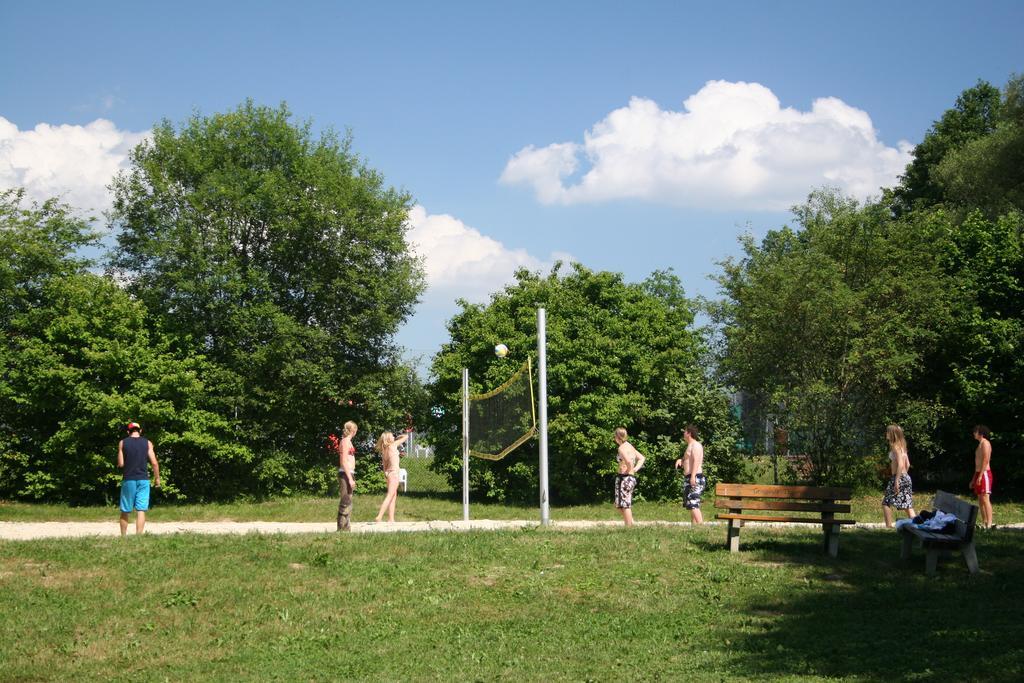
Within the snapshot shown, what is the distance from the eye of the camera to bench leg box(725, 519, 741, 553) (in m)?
12.8

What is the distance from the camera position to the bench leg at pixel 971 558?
453 inches

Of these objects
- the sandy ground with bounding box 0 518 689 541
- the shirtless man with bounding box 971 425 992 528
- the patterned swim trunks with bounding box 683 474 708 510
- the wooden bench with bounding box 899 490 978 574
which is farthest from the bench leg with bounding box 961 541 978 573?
the sandy ground with bounding box 0 518 689 541

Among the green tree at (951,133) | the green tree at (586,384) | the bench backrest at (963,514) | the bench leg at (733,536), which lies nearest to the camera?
the bench backrest at (963,514)

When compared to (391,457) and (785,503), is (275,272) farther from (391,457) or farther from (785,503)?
(785,503)

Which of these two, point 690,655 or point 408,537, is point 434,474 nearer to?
point 408,537

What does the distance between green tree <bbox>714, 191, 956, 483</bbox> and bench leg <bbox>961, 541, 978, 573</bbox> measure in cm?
1204

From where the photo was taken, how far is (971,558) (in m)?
11.5

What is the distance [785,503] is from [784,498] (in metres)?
0.15

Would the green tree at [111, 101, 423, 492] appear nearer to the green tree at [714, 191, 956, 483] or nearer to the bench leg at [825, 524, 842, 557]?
the green tree at [714, 191, 956, 483]

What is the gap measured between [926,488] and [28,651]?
22.8 meters

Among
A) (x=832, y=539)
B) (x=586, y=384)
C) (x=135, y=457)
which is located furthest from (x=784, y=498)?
(x=586, y=384)

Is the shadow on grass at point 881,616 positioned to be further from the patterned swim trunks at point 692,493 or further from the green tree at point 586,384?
the green tree at point 586,384

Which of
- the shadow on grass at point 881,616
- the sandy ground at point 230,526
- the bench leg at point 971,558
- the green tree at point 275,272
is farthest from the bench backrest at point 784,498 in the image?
the green tree at point 275,272

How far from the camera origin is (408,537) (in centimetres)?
1341
